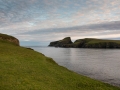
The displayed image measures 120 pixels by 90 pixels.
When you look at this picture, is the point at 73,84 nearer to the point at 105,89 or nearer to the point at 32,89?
the point at 105,89

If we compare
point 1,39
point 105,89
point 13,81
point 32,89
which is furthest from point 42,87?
point 1,39

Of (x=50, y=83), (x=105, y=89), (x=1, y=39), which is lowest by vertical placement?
(x=105, y=89)

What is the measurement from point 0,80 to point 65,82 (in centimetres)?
1004

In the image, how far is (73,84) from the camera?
24.2 m

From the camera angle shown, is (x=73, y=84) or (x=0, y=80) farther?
(x=73, y=84)

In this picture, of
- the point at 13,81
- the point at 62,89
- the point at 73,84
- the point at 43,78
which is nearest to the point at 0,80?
the point at 13,81

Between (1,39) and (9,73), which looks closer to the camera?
(9,73)

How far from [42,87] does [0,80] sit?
6.06 m

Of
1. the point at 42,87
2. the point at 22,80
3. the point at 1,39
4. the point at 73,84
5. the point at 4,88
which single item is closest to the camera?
the point at 4,88

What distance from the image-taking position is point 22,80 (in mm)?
21906

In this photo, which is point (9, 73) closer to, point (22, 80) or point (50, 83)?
point (22, 80)

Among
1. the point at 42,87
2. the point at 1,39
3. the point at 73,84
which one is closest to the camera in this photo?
the point at 42,87

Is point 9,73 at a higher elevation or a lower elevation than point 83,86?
higher

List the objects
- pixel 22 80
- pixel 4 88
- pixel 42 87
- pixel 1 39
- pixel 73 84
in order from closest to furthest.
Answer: pixel 4 88
pixel 42 87
pixel 22 80
pixel 73 84
pixel 1 39
